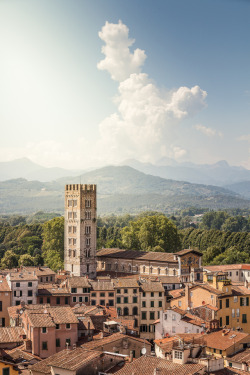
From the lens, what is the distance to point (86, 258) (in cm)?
5262

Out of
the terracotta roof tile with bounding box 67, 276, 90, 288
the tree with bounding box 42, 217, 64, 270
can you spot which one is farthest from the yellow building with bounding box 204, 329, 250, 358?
the tree with bounding box 42, 217, 64, 270

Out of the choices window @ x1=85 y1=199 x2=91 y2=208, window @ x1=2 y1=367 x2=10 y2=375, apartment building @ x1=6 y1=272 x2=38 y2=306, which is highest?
window @ x1=85 y1=199 x2=91 y2=208

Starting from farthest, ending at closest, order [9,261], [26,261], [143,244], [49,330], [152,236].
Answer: [152,236] < [143,244] < [9,261] < [26,261] < [49,330]

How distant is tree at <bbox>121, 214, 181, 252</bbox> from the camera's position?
67.5 metres

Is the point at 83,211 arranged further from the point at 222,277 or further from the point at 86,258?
the point at 222,277

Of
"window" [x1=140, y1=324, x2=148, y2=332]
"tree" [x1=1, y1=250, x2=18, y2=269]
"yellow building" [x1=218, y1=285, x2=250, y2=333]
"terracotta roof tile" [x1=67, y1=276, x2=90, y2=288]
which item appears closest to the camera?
"yellow building" [x1=218, y1=285, x2=250, y2=333]

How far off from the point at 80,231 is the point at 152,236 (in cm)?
1674

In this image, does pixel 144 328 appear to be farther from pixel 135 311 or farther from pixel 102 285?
pixel 102 285

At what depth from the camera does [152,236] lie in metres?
67.9

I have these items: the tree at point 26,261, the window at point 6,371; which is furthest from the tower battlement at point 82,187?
the window at point 6,371

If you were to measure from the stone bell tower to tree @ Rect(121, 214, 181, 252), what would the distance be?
14659mm

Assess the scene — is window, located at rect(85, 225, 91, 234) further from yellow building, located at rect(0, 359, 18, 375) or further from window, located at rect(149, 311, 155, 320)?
yellow building, located at rect(0, 359, 18, 375)

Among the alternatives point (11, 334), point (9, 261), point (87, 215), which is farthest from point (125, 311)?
point (9, 261)

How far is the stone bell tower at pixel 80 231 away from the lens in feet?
172
